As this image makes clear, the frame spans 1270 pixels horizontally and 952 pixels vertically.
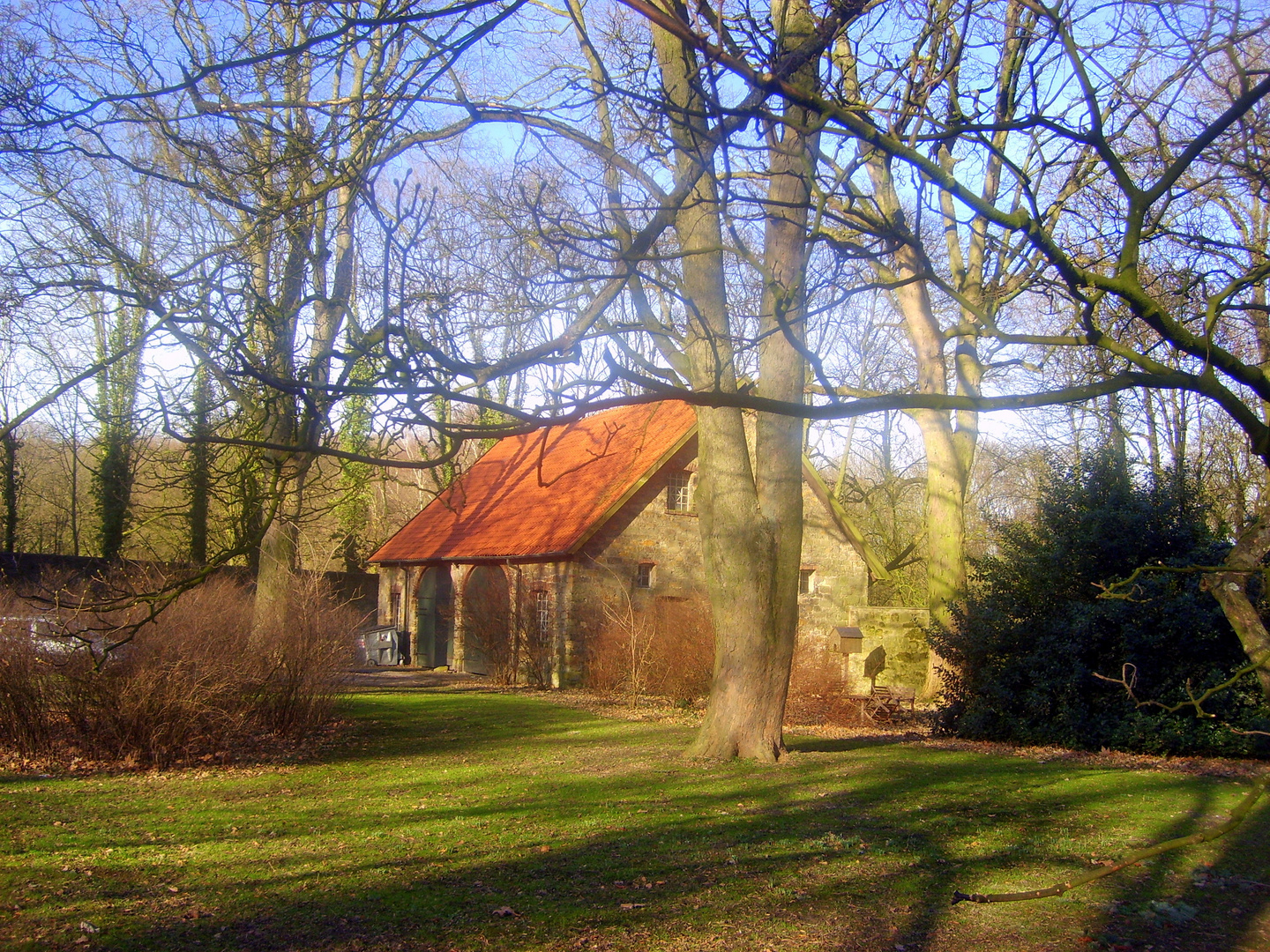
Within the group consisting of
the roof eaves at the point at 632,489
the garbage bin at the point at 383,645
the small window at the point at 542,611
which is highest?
the roof eaves at the point at 632,489

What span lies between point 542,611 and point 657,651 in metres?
4.99

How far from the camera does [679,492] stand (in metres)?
23.9

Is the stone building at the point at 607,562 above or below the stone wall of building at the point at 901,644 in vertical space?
above

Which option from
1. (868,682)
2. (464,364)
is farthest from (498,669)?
(464,364)

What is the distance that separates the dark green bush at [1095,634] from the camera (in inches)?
521

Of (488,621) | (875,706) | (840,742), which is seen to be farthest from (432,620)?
(840,742)

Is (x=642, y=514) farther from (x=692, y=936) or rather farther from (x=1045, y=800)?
(x=692, y=936)

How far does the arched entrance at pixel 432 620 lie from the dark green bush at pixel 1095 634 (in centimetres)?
1670

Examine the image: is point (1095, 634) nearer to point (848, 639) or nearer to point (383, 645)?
point (848, 639)

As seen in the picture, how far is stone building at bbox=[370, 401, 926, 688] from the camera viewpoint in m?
21.8

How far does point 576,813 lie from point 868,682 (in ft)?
42.7

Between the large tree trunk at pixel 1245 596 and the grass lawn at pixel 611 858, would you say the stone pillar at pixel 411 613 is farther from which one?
the large tree trunk at pixel 1245 596

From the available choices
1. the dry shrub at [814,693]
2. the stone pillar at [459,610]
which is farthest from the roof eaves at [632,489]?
the dry shrub at [814,693]

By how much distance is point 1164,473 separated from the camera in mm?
14484
